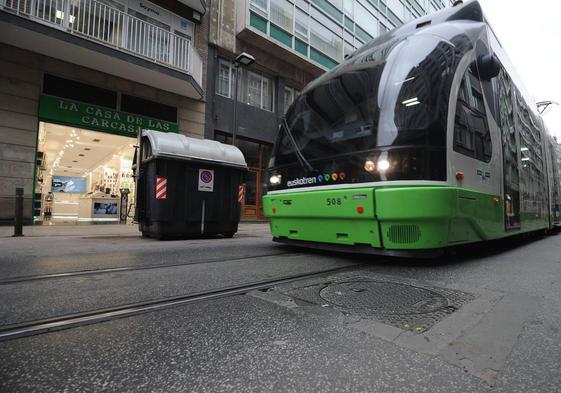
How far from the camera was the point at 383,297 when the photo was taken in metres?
2.91

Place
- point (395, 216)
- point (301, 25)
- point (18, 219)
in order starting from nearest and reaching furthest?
point (395, 216) → point (18, 219) → point (301, 25)

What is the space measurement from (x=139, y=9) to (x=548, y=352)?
14763 millimetres

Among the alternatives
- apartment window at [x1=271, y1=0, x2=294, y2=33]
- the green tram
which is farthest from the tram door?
apartment window at [x1=271, y1=0, x2=294, y2=33]

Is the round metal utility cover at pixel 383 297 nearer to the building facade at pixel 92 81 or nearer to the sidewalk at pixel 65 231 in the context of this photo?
the sidewalk at pixel 65 231

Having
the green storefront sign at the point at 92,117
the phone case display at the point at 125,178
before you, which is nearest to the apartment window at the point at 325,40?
the green storefront sign at the point at 92,117

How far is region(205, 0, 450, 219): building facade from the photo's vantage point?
1502 centimetres

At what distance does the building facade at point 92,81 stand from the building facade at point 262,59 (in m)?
0.82

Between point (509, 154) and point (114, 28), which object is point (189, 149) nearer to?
point (509, 154)

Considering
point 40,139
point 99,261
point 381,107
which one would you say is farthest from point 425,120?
point 40,139

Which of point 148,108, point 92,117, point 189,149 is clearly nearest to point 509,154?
point 189,149

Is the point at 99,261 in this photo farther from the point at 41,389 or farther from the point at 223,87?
the point at 223,87

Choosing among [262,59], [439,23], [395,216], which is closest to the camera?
[395,216]

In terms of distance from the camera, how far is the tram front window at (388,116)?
404 centimetres

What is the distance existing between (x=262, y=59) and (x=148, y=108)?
6130 mm
